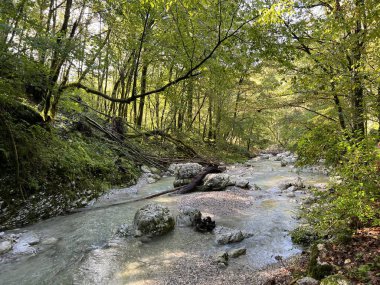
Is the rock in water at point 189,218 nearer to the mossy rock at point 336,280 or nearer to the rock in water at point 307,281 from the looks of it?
the rock in water at point 307,281

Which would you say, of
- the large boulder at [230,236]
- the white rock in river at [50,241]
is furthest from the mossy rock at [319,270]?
the white rock in river at [50,241]

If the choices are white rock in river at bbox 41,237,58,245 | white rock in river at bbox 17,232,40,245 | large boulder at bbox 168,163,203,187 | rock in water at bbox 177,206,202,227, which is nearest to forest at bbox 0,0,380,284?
white rock in river at bbox 17,232,40,245

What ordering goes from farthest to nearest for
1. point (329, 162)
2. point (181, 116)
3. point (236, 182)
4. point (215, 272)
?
point (181, 116)
point (236, 182)
point (329, 162)
point (215, 272)

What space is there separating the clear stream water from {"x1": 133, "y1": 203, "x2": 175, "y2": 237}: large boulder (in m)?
0.19

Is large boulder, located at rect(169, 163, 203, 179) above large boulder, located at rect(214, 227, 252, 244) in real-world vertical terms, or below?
above

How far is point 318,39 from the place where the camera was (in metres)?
6.46

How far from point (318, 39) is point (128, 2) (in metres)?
4.83

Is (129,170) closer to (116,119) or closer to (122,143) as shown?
(122,143)

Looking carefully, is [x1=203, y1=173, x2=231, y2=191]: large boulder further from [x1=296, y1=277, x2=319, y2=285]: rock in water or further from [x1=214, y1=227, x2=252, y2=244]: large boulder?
[x1=296, y1=277, x2=319, y2=285]: rock in water

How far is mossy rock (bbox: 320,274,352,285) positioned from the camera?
277cm

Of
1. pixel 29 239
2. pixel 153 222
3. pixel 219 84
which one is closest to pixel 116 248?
pixel 153 222

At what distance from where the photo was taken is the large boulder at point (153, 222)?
5.40 meters

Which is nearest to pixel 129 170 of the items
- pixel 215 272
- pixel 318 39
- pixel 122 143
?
pixel 122 143

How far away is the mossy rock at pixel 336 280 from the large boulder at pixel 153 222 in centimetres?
338
